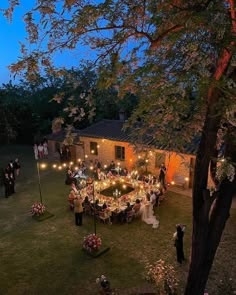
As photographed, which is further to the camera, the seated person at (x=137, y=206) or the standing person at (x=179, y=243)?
the seated person at (x=137, y=206)

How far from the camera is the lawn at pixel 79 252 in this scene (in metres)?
10.3

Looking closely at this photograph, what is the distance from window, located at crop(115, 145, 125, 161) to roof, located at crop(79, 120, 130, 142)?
41.1 inches

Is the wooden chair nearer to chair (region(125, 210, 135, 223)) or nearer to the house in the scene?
chair (region(125, 210, 135, 223))

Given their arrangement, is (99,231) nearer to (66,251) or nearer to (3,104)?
(66,251)

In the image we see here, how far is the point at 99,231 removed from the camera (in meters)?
14.0

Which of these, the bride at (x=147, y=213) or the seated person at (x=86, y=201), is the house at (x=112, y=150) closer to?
the bride at (x=147, y=213)

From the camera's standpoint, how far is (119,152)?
77.4 ft

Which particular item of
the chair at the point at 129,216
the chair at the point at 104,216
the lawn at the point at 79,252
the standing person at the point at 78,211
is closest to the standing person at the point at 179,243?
the lawn at the point at 79,252

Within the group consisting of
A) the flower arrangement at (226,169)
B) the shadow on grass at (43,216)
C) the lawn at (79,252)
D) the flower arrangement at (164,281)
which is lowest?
the lawn at (79,252)

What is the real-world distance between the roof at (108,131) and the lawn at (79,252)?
7442 millimetres

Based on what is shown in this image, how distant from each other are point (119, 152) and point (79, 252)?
1224 centimetres

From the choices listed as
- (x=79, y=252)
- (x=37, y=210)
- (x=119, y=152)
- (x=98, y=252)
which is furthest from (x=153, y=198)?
(x=119, y=152)

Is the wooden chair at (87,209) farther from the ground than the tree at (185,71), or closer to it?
closer to it

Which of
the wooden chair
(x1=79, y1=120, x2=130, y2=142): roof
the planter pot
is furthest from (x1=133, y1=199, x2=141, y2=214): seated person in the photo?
(x1=79, y1=120, x2=130, y2=142): roof
